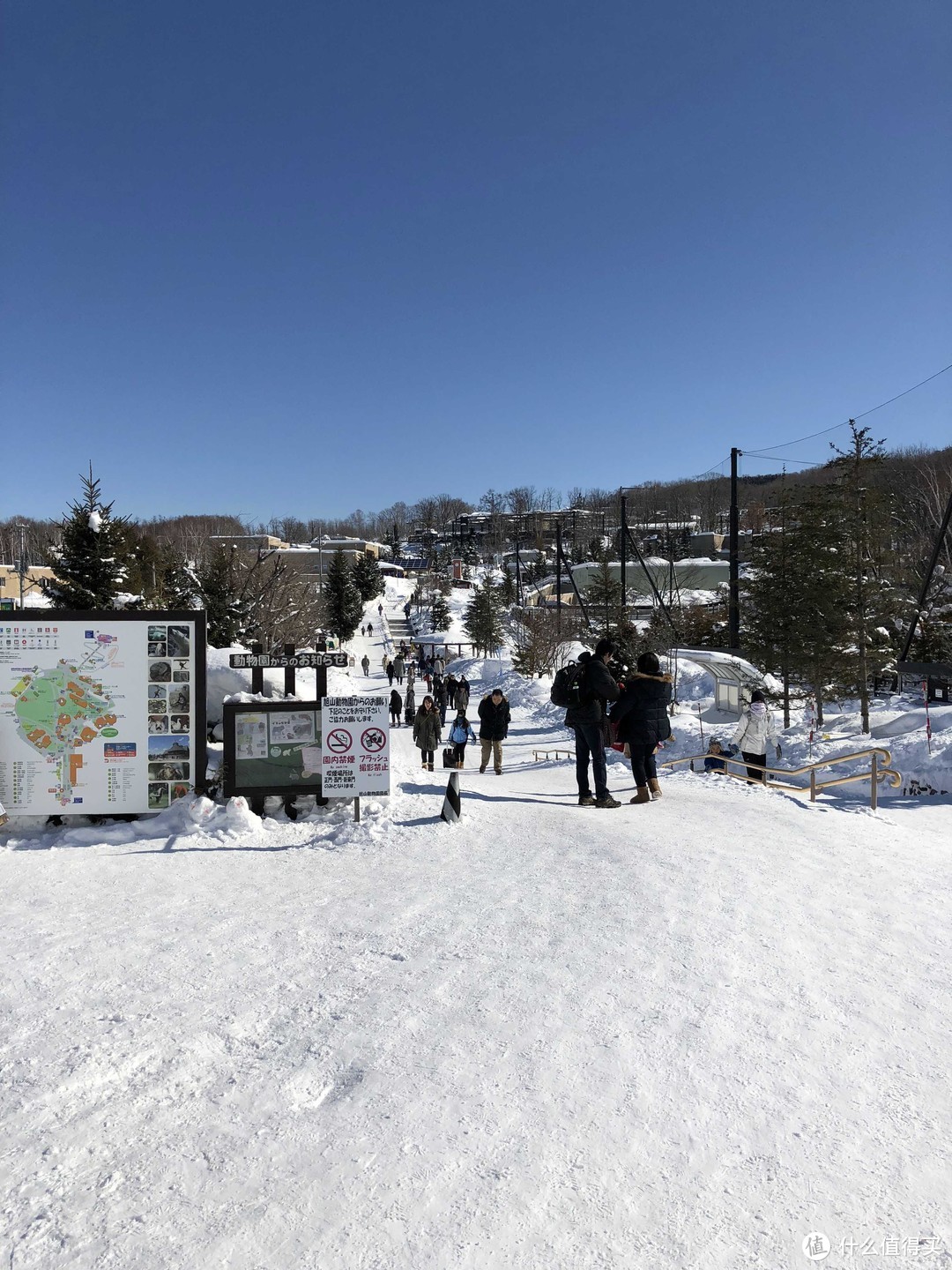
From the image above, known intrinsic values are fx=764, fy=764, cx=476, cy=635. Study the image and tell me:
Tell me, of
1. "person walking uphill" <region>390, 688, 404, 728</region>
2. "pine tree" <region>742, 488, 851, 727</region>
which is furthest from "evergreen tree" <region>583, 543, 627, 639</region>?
"person walking uphill" <region>390, 688, 404, 728</region>

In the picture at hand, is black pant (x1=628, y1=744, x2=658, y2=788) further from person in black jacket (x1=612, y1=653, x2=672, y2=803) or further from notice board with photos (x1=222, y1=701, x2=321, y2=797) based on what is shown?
notice board with photos (x1=222, y1=701, x2=321, y2=797)

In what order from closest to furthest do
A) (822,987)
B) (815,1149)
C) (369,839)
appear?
(815,1149) < (822,987) < (369,839)

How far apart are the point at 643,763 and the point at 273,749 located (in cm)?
430

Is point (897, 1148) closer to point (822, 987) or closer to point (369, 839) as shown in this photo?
point (822, 987)

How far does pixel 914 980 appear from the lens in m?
4.34

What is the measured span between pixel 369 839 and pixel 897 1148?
5.32 metres

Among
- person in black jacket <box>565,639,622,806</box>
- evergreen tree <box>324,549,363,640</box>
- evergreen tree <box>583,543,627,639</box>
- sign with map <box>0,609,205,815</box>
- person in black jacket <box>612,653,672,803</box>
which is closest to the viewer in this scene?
sign with map <box>0,609,205,815</box>

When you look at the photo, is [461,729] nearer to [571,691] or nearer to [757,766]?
[757,766]

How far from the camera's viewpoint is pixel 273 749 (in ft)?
27.5

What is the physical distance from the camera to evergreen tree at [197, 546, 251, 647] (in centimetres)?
2889

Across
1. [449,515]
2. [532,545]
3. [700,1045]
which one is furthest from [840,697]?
[449,515]

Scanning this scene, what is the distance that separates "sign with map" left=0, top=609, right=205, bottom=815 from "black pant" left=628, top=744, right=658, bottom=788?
496 cm

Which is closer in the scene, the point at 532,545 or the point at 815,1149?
the point at 815,1149

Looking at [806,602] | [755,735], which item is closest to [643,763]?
[755,735]
